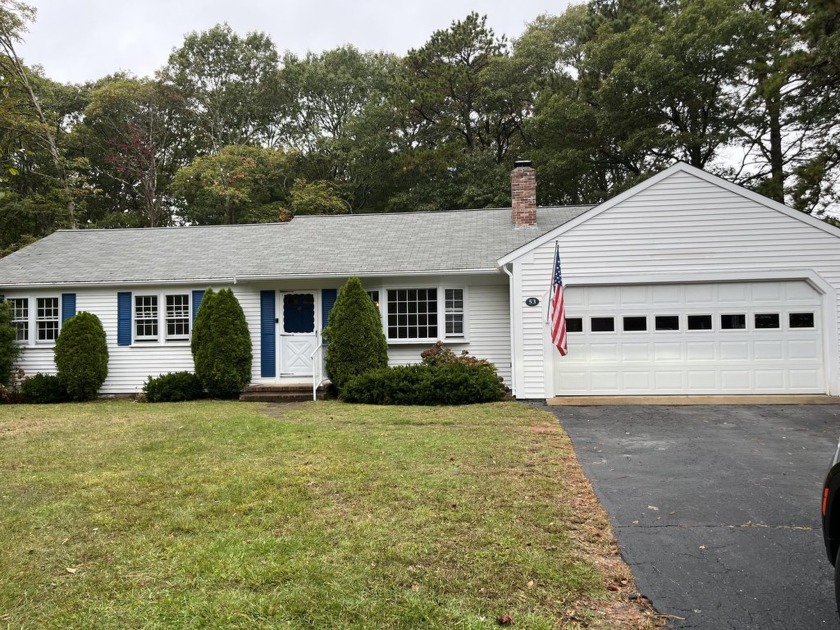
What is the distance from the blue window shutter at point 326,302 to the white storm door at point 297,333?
0.75 feet

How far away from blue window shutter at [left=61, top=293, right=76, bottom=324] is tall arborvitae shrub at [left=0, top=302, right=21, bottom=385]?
1.14 m

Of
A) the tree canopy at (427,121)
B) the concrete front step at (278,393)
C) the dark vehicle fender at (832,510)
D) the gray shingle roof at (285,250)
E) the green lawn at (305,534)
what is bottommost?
the green lawn at (305,534)

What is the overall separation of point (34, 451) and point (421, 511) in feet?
18.2

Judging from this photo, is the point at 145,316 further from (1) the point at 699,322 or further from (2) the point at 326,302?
(1) the point at 699,322

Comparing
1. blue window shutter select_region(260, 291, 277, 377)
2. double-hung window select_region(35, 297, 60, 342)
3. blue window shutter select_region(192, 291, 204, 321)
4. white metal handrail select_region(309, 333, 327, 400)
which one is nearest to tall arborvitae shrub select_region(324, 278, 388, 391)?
white metal handrail select_region(309, 333, 327, 400)

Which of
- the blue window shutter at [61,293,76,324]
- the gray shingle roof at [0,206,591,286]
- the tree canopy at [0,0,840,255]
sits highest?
the tree canopy at [0,0,840,255]

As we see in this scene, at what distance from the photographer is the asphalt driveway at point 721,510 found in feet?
10.3

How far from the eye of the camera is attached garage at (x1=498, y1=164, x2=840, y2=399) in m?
10.5

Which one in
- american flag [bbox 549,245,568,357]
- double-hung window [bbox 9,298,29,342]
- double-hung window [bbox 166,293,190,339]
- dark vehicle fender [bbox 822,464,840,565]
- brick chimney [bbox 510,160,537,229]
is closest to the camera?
dark vehicle fender [bbox 822,464,840,565]

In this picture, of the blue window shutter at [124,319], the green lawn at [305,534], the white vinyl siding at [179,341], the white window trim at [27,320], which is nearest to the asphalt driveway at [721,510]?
→ the green lawn at [305,534]

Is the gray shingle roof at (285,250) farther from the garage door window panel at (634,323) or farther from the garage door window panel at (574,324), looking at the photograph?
the garage door window panel at (634,323)

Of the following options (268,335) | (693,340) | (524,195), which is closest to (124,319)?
(268,335)

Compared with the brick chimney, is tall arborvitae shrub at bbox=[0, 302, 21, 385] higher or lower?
lower

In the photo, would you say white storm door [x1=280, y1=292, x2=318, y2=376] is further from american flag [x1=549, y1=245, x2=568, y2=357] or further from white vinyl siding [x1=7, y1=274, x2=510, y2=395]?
american flag [x1=549, y1=245, x2=568, y2=357]
